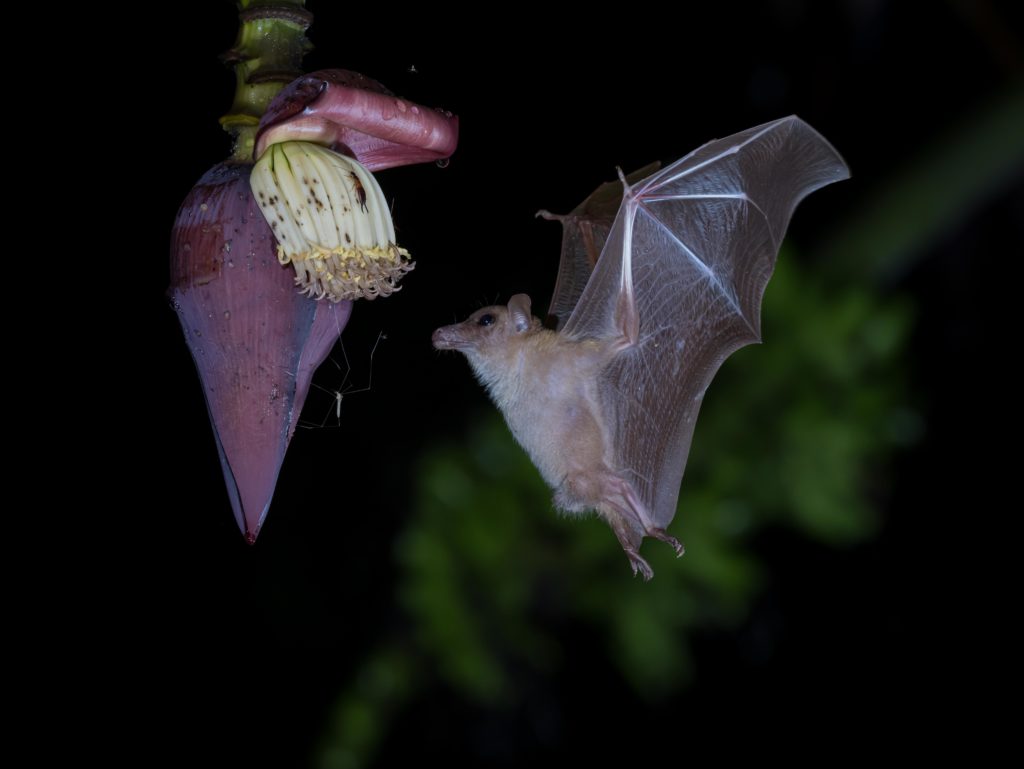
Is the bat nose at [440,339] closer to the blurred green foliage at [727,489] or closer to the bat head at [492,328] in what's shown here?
the bat head at [492,328]

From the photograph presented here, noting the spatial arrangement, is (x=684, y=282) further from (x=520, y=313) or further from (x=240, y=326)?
(x=240, y=326)

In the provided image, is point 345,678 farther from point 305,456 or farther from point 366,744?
point 305,456

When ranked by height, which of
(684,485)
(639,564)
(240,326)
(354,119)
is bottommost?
(684,485)

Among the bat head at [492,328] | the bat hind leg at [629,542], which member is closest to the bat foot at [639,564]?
the bat hind leg at [629,542]

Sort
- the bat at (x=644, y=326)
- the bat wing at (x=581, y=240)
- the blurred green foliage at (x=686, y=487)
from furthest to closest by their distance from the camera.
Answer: the blurred green foliage at (x=686, y=487)
the bat wing at (x=581, y=240)
the bat at (x=644, y=326)

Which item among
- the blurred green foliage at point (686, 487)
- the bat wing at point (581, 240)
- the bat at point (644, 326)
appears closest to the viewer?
the bat at point (644, 326)

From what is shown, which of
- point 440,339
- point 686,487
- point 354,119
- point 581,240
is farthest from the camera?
point 686,487

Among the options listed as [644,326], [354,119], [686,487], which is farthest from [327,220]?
[686,487]
